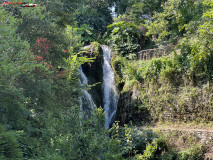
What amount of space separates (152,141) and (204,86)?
11.9 ft

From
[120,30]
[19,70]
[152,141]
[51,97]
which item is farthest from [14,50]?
[120,30]

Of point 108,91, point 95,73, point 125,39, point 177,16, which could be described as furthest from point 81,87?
point 177,16

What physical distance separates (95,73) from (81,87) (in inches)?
173

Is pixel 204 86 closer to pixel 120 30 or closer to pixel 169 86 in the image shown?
pixel 169 86

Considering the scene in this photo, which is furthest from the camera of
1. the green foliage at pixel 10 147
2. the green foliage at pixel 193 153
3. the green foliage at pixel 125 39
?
the green foliage at pixel 125 39

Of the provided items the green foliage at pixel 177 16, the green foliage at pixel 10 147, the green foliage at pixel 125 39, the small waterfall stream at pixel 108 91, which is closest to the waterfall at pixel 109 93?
the small waterfall stream at pixel 108 91

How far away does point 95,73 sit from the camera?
14484mm

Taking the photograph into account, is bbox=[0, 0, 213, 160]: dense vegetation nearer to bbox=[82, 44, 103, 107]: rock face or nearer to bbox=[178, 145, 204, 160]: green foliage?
bbox=[178, 145, 204, 160]: green foliage

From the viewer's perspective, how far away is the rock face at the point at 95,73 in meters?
13.5

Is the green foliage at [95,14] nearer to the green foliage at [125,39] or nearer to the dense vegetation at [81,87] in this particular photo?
the dense vegetation at [81,87]

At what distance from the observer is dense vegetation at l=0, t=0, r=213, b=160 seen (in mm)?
5254

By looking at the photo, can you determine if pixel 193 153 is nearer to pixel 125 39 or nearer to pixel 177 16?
pixel 177 16

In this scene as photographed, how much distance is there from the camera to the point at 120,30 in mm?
18781

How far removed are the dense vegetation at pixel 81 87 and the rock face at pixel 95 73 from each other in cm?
76
